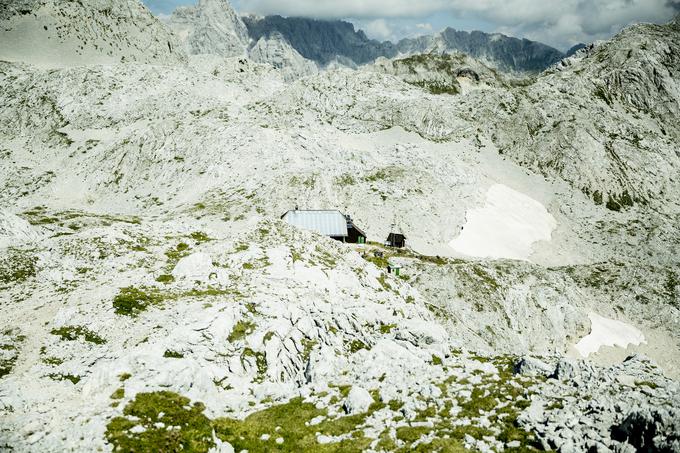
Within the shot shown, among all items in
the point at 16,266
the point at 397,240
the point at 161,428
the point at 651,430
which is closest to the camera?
the point at 651,430

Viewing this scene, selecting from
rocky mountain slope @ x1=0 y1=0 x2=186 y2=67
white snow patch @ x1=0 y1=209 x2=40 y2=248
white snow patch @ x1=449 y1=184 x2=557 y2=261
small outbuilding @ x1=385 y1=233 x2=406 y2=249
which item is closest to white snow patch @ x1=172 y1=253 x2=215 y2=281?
white snow patch @ x1=0 y1=209 x2=40 y2=248

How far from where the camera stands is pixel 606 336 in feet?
252

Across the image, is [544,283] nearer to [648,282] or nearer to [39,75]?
[648,282]

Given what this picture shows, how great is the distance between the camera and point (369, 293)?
46938 millimetres

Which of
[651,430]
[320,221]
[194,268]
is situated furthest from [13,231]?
[651,430]

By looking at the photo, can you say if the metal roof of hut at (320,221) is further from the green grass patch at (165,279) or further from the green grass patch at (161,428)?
the green grass patch at (161,428)

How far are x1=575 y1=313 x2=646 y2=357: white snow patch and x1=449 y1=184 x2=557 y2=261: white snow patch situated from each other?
25656mm

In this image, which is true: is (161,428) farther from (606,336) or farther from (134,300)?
(606,336)

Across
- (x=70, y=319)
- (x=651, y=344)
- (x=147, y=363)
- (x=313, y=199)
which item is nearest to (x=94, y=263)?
(x=70, y=319)

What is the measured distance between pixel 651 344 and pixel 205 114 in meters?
138

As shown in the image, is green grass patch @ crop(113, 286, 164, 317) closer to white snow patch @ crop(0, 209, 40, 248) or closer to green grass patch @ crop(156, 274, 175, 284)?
green grass patch @ crop(156, 274, 175, 284)

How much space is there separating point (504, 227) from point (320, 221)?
56250mm

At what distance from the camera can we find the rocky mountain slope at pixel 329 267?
65.2ft

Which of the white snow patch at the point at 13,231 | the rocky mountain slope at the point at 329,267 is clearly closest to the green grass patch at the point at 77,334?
the rocky mountain slope at the point at 329,267
